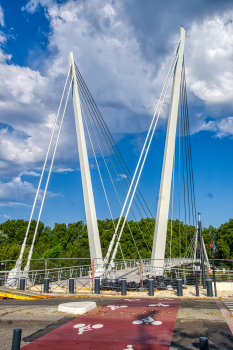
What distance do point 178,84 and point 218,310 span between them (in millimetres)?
13858

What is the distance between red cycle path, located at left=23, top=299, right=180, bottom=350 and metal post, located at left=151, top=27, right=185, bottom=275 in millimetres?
7281

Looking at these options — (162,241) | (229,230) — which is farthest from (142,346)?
(229,230)

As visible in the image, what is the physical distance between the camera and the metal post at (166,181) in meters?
16.5

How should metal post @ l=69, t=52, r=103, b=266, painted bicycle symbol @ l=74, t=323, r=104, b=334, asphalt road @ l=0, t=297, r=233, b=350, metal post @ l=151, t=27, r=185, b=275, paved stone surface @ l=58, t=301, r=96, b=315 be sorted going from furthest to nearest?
1. metal post @ l=69, t=52, r=103, b=266
2. metal post @ l=151, t=27, r=185, b=275
3. paved stone surface @ l=58, t=301, r=96, b=315
4. painted bicycle symbol @ l=74, t=323, r=104, b=334
5. asphalt road @ l=0, t=297, r=233, b=350

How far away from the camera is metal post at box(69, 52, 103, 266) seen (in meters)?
17.5

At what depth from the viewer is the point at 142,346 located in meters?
5.62

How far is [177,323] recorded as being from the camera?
291 inches

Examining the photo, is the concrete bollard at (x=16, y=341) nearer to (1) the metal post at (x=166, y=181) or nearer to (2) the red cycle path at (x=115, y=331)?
(2) the red cycle path at (x=115, y=331)

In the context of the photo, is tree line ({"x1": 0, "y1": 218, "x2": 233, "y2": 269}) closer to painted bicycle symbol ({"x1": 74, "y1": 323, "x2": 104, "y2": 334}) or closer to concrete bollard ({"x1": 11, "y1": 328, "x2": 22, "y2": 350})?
painted bicycle symbol ({"x1": 74, "y1": 323, "x2": 104, "y2": 334})

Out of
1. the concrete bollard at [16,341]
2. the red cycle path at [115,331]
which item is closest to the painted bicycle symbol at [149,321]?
the red cycle path at [115,331]

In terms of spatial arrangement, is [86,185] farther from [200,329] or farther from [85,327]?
[200,329]

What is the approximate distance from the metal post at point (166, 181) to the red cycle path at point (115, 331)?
7281 mm

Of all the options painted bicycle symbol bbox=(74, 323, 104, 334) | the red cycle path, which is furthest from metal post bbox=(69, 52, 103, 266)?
painted bicycle symbol bbox=(74, 323, 104, 334)

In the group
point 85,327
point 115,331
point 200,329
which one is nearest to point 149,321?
point 115,331
